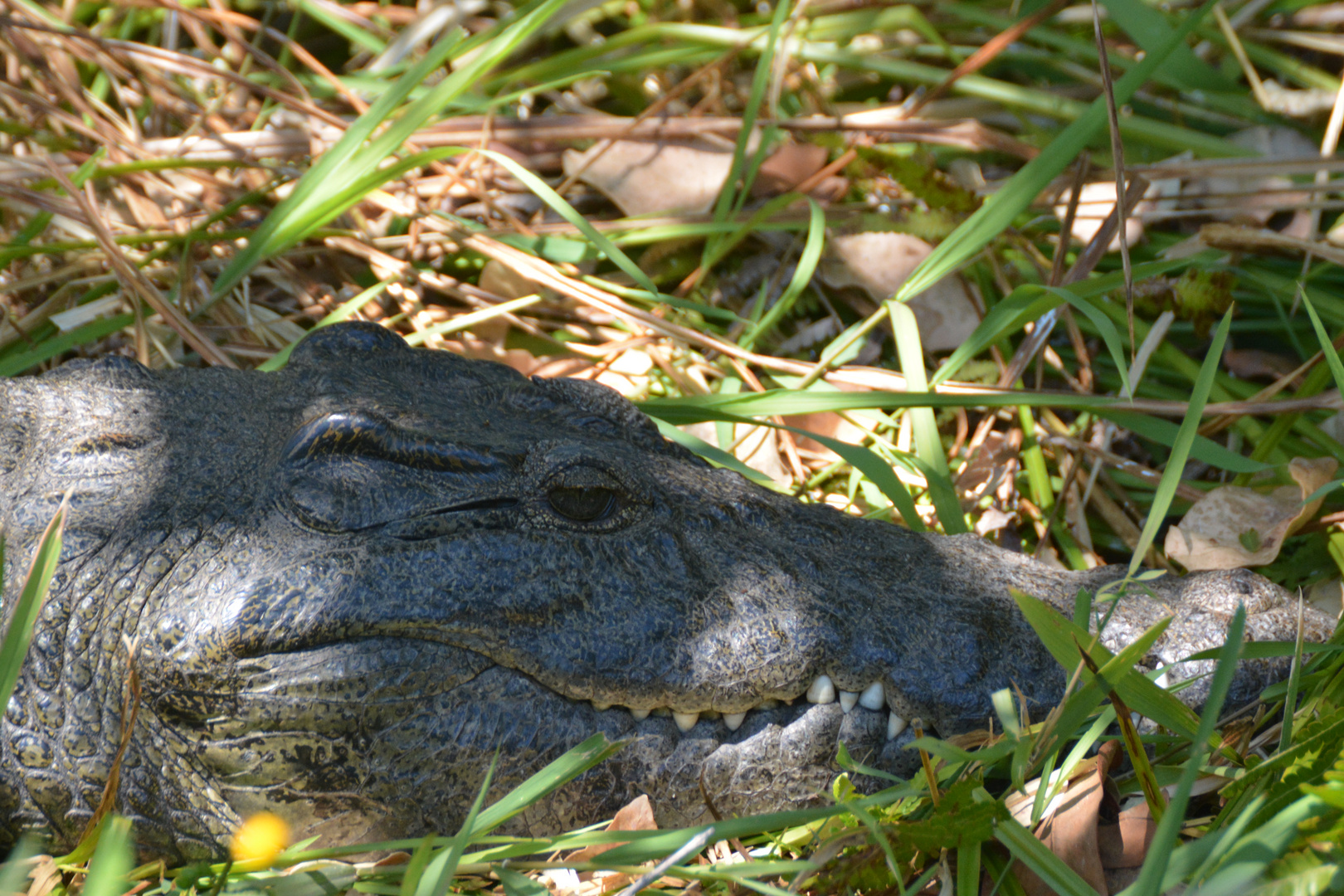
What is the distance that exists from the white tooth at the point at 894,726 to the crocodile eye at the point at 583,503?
2.27ft

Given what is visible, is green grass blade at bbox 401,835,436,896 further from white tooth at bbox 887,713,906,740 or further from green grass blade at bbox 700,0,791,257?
green grass blade at bbox 700,0,791,257

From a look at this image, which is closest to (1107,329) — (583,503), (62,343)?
(583,503)

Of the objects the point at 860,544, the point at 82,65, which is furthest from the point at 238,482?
the point at 82,65

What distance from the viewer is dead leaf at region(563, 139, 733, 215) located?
3.63 metres

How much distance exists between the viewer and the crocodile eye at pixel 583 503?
6.41 ft

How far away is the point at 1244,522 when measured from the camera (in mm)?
2557

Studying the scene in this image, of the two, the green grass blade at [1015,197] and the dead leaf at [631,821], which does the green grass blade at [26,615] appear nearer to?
the dead leaf at [631,821]

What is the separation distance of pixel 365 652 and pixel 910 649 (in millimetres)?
1041

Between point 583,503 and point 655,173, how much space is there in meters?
2.07

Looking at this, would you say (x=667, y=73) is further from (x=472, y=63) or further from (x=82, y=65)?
(x=82, y=65)

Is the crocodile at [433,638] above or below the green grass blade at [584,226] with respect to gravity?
below

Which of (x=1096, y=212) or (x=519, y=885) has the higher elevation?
(x=1096, y=212)

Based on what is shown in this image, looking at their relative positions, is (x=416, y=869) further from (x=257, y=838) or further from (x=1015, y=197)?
(x=1015, y=197)

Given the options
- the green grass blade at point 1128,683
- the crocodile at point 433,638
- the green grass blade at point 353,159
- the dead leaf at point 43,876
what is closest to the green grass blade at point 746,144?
the green grass blade at point 353,159
